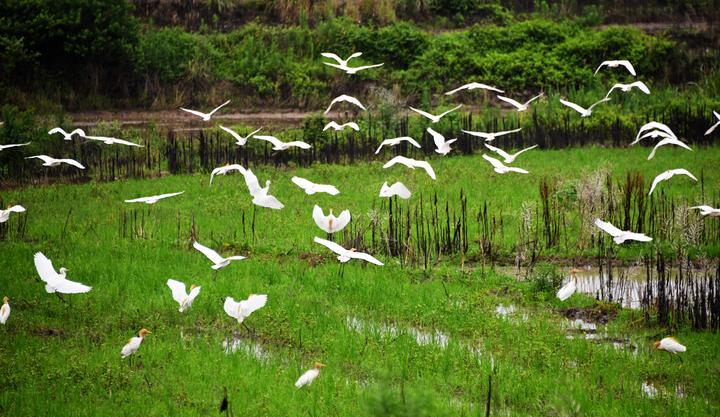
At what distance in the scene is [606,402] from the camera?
6473mm

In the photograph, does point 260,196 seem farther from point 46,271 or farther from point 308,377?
point 308,377

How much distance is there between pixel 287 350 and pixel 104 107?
1627cm

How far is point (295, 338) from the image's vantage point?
8039 millimetres

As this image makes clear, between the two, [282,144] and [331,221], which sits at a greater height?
[282,144]

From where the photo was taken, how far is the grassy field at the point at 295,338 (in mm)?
6570

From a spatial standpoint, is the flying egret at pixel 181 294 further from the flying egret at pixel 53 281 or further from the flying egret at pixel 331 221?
the flying egret at pixel 331 221

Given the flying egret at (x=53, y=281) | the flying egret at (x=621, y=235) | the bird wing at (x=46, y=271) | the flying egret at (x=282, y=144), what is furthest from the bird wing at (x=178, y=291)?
the flying egret at (x=282, y=144)

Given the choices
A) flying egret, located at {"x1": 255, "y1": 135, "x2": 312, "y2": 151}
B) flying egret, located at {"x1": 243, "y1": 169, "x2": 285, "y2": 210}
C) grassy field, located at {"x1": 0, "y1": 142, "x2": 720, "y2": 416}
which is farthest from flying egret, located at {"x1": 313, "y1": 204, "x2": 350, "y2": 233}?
flying egret, located at {"x1": 255, "y1": 135, "x2": 312, "y2": 151}

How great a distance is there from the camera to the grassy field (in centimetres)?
657

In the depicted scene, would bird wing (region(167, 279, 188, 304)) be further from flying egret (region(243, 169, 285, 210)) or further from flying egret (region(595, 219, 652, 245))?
flying egret (region(595, 219, 652, 245))

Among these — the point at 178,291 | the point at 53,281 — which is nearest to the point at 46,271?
the point at 53,281

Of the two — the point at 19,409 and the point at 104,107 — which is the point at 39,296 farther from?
the point at 104,107

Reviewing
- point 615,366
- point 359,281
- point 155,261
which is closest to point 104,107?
point 155,261

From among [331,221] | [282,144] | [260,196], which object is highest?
[282,144]
